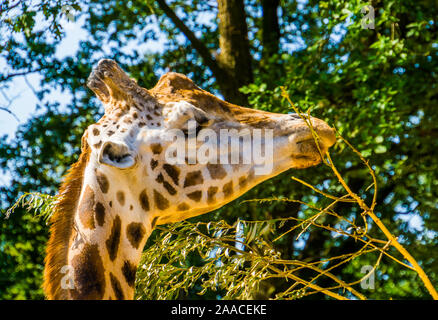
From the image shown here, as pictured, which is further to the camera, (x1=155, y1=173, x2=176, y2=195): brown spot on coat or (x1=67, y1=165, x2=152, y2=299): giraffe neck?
(x1=155, y1=173, x2=176, y2=195): brown spot on coat

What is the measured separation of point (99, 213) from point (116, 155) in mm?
243

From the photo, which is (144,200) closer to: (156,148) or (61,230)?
(156,148)

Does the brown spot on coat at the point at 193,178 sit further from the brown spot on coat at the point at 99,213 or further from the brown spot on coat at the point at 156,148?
the brown spot on coat at the point at 99,213

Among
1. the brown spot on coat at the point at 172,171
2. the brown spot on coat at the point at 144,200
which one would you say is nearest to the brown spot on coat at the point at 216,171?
the brown spot on coat at the point at 172,171

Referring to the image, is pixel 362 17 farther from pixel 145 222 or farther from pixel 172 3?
pixel 145 222

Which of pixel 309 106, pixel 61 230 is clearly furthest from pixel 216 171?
pixel 309 106

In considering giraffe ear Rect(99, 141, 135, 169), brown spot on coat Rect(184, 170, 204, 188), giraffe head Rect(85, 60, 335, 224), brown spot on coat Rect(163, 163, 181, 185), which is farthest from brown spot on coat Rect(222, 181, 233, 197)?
giraffe ear Rect(99, 141, 135, 169)

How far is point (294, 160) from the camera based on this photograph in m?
2.91

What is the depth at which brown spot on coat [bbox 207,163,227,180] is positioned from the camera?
2805 mm

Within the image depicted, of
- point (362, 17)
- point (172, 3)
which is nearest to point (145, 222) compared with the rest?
point (362, 17)

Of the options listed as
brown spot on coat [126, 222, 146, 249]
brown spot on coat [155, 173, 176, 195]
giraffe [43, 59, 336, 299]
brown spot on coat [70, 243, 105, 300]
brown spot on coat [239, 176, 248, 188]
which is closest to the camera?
brown spot on coat [70, 243, 105, 300]

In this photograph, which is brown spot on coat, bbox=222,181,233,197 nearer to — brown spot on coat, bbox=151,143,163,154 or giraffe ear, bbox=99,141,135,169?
brown spot on coat, bbox=151,143,163,154

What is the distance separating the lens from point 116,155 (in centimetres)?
261

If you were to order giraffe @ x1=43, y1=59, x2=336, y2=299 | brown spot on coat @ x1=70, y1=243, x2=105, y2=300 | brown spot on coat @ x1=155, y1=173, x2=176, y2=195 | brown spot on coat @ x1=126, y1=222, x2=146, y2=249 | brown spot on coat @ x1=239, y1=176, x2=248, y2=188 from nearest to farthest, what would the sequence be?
brown spot on coat @ x1=70, y1=243, x2=105, y2=300, giraffe @ x1=43, y1=59, x2=336, y2=299, brown spot on coat @ x1=126, y1=222, x2=146, y2=249, brown spot on coat @ x1=155, y1=173, x2=176, y2=195, brown spot on coat @ x1=239, y1=176, x2=248, y2=188
